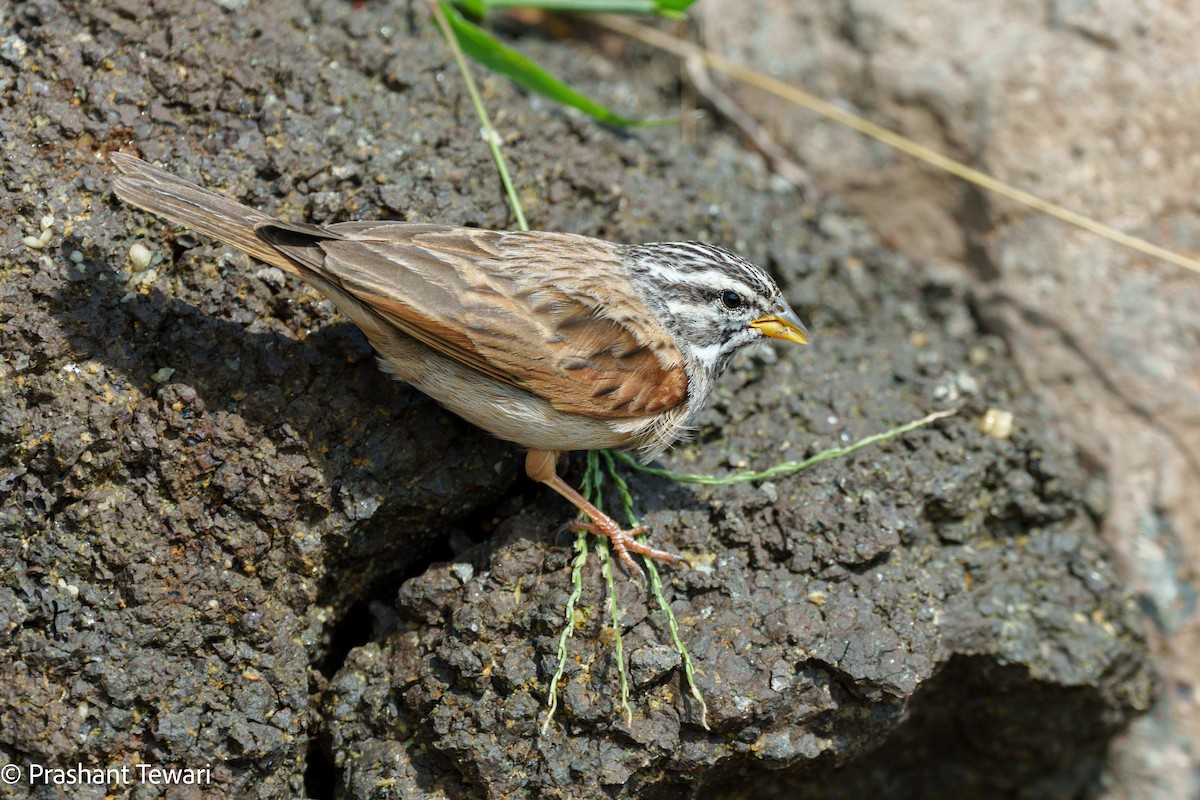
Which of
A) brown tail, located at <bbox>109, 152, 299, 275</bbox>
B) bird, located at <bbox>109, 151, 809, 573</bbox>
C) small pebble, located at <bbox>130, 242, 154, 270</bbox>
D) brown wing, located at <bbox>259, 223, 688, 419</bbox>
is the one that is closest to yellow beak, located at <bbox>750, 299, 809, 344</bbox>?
bird, located at <bbox>109, 151, 809, 573</bbox>

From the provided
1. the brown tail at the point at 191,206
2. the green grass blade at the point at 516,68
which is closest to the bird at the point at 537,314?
the brown tail at the point at 191,206

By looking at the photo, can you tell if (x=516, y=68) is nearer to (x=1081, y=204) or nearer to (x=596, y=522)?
(x=596, y=522)

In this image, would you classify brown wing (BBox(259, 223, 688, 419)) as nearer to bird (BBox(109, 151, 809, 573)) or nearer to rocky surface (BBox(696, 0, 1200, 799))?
bird (BBox(109, 151, 809, 573))

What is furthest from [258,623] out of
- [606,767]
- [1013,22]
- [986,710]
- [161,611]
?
[1013,22]

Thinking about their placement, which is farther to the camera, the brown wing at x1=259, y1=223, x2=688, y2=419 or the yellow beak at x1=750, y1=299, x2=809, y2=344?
the yellow beak at x1=750, y1=299, x2=809, y2=344

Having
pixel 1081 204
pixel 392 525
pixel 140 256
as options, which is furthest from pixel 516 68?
pixel 1081 204

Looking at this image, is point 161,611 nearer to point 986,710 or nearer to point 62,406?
point 62,406
